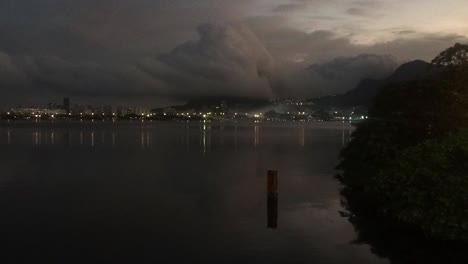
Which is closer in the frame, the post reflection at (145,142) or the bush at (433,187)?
the bush at (433,187)

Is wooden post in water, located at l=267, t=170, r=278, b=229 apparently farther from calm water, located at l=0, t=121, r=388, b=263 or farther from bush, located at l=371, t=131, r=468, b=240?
bush, located at l=371, t=131, r=468, b=240

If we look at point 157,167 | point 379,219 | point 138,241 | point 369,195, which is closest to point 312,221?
point 379,219

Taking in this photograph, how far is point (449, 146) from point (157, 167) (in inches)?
1564

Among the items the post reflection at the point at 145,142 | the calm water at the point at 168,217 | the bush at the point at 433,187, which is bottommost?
the post reflection at the point at 145,142

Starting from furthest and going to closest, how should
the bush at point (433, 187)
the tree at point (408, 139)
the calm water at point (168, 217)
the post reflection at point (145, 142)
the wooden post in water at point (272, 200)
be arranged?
the post reflection at point (145, 142) < the wooden post in water at point (272, 200) < the tree at point (408, 139) < the bush at point (433, 187) < the calm water at point (168, 217)

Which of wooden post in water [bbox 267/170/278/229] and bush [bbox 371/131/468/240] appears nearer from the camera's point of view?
bush [bbox 371/131/468/240]

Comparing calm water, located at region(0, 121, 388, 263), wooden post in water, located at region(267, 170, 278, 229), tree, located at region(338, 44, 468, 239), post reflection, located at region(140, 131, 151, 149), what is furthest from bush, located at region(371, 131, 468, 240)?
post reflection, located at region(140, 131, 151, 149)

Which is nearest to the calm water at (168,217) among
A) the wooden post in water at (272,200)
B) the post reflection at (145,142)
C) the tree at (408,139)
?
the wooden post in water at (272,200)

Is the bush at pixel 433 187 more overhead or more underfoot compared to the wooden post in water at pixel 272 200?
more overhead


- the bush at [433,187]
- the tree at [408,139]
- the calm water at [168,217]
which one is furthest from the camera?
the tree at [408,139]

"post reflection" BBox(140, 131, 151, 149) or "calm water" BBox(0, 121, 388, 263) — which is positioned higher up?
"calm water" BBox(0, 121, 388, 263)

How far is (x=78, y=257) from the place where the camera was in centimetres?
2222

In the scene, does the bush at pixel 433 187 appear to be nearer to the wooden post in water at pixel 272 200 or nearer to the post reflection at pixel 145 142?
the wooden post in water at pixel 272 200

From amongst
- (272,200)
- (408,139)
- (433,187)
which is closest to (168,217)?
(272,200)
